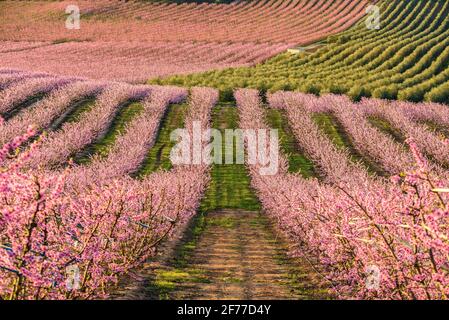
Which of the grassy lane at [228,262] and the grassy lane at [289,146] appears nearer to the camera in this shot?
the grassy lane at [228,262]

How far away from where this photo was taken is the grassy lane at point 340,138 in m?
22.3

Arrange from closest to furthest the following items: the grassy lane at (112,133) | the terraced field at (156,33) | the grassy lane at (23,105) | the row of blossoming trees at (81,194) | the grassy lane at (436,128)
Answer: the row of blossoming trees at (81,194), the grassy lane at (112,133), the grassy lane at (436,128), the grassy lane at (23,105), the terraced field at (156,33)

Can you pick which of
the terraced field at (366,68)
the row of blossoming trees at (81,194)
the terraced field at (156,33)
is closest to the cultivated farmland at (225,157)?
the row of blossoming trees at (81,194)

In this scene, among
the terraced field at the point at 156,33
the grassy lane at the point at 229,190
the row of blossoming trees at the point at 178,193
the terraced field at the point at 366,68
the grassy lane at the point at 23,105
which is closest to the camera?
the row of blossoming trees at the point at 178,193

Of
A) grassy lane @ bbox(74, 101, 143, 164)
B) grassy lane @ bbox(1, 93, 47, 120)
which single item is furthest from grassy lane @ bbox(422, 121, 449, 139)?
grassy lane @ bbox(1, 93, 47, 120)

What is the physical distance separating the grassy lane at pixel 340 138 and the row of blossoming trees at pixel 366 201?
23cm

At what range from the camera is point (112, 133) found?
26.3 m

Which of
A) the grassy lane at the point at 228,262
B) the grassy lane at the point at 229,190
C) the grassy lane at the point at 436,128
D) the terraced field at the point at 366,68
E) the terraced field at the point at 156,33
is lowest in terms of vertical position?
the terraced field at the point at 156,33

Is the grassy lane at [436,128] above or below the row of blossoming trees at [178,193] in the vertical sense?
below

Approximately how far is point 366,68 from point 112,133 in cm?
2405

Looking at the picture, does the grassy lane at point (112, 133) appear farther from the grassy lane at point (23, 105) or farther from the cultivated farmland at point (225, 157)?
the grassy lane at point (23, 105)

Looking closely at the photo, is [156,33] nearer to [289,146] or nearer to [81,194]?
[289,146]

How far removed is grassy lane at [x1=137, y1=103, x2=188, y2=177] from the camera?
22266 mm
